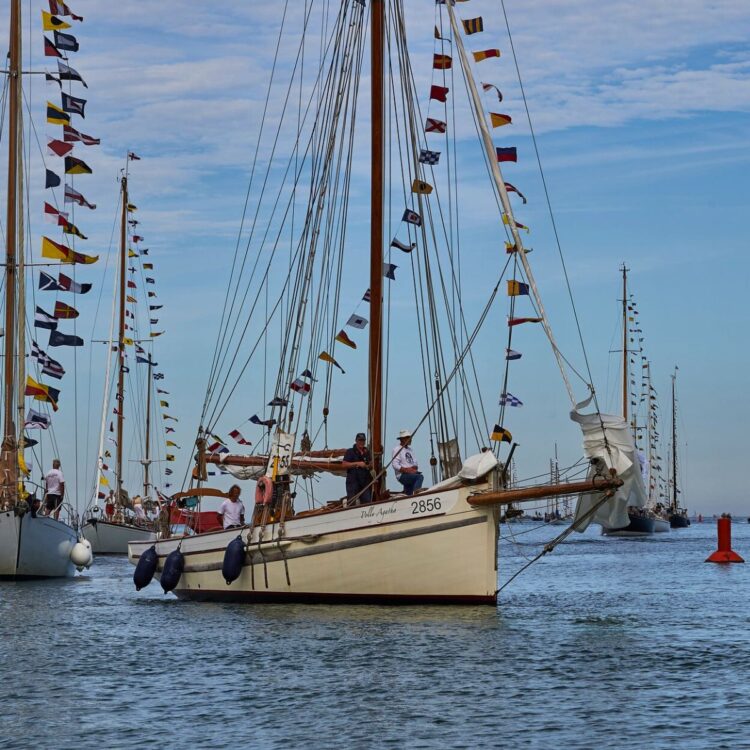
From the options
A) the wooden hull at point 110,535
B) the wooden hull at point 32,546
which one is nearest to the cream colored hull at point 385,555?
the wooden hull at point 32,546

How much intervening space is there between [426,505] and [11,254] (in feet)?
74.9

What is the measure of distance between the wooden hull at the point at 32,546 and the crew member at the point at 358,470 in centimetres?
1441

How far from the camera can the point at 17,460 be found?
45.0m

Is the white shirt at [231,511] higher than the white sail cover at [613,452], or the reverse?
the white sail cover at [613,452]

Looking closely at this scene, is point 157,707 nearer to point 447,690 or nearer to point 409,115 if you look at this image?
point 447,690

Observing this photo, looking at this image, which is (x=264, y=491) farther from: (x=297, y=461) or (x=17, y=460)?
(x=17, y=460)

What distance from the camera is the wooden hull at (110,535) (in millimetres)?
72125

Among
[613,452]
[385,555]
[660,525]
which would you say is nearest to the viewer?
[613,452]

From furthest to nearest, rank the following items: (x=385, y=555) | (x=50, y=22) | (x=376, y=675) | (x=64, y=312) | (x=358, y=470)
→ (x=64, y=312) < (x=50, y=22) < (x=358, y=470) < (x=385, y=555) < (x=376, y=675)

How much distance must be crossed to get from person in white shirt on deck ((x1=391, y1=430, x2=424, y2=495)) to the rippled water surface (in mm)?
3172

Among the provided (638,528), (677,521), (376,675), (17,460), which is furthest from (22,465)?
(677,521)

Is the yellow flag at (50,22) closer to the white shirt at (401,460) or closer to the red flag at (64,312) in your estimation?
the red flag at (64,312)

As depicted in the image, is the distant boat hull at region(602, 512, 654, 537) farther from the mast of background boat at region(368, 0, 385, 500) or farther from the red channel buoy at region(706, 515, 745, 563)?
the mast of background boat at region(368, 0, 385, 500)

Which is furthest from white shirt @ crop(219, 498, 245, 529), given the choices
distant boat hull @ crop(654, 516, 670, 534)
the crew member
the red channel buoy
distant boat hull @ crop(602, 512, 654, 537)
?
distant boat hull @ crop(654, 516, 670, 534)
